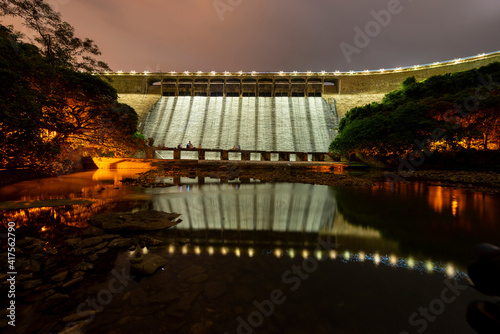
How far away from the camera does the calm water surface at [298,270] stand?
2.06m

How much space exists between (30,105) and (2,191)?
167 inches

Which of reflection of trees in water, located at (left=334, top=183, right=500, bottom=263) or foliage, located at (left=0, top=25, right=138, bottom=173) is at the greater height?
foliage, located at (left=0, top=25, right=138, bottom=173)

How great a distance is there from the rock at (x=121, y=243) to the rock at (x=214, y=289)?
1885 millimetres

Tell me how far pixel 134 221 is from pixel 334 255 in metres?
4.15

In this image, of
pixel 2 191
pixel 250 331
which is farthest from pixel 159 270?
pixel 2 191

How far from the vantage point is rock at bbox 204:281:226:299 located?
2.42m

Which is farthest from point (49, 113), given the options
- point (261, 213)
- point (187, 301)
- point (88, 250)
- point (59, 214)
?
point (187, 301)

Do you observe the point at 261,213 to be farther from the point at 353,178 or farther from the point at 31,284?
the point at 353,178

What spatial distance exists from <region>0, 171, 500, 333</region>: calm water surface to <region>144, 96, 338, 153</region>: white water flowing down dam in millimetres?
34250

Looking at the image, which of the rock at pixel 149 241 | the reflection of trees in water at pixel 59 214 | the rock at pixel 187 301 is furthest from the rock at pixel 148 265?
the reflection of trees in water at pixel 59 214

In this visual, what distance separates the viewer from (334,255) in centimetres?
340

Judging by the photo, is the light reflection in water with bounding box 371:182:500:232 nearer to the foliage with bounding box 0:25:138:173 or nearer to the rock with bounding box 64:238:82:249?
the rock with bounding box 64:238:82:249

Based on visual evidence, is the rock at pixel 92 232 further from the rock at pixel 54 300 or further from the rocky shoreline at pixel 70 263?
the rock at pixel 54 300

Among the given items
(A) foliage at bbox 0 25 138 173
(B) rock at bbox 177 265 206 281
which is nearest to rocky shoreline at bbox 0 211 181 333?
(B) rock at bbox 177 265 206 281
